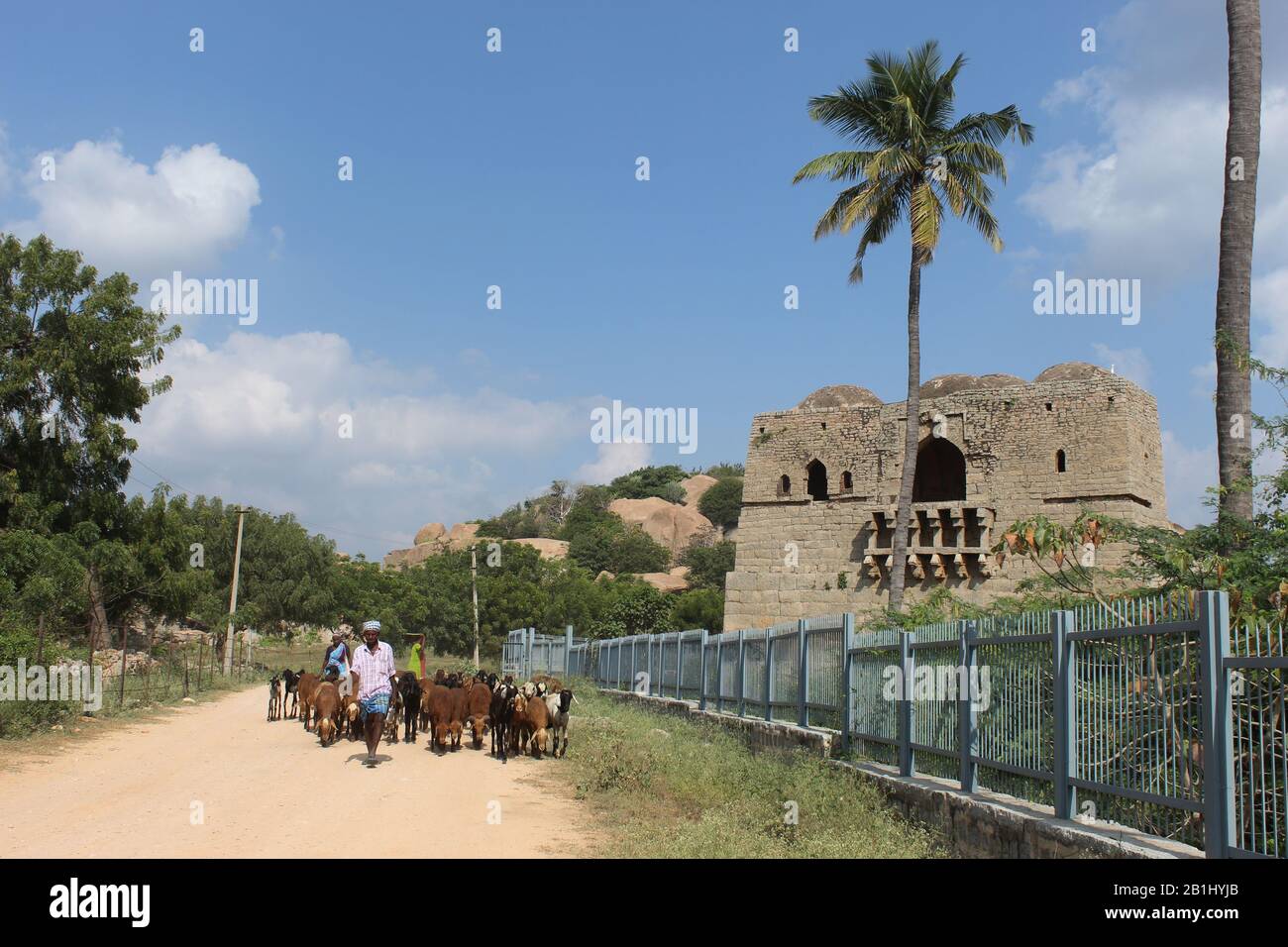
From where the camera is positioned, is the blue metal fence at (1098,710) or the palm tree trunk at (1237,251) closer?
the blue metal fence at (1098,710)

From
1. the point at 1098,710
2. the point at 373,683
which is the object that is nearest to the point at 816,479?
the point at 373,683

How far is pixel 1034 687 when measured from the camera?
7.46m

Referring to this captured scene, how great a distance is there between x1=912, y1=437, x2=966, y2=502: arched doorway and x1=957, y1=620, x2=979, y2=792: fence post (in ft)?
81.5

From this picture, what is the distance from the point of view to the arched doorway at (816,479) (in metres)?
34.1

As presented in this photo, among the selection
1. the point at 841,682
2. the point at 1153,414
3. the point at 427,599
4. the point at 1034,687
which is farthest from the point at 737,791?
the point at 427,599

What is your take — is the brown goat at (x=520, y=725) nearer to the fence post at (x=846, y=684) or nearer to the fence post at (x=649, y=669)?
the fence post at (x=846, y=684)

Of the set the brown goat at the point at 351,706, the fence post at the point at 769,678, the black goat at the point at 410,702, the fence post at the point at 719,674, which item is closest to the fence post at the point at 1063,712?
the fence post at the point at 769,678

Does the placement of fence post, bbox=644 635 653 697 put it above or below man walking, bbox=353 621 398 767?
below

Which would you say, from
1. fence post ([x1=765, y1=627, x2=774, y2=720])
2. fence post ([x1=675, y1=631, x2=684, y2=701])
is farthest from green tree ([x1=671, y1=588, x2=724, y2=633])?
fence post ([x1=765, y1=627, x2=774, y2=720])

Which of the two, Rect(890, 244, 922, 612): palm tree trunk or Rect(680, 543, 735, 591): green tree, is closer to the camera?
Rect(890, 244, 922, 612): palm tree trunk

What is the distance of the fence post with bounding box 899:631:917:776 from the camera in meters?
9.38

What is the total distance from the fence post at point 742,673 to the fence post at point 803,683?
8.35ft

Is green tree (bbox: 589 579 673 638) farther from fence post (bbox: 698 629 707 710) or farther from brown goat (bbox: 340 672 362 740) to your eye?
brown goat (bbox: 340 672 362 740)

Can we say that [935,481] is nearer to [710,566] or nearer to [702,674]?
[702,674]
